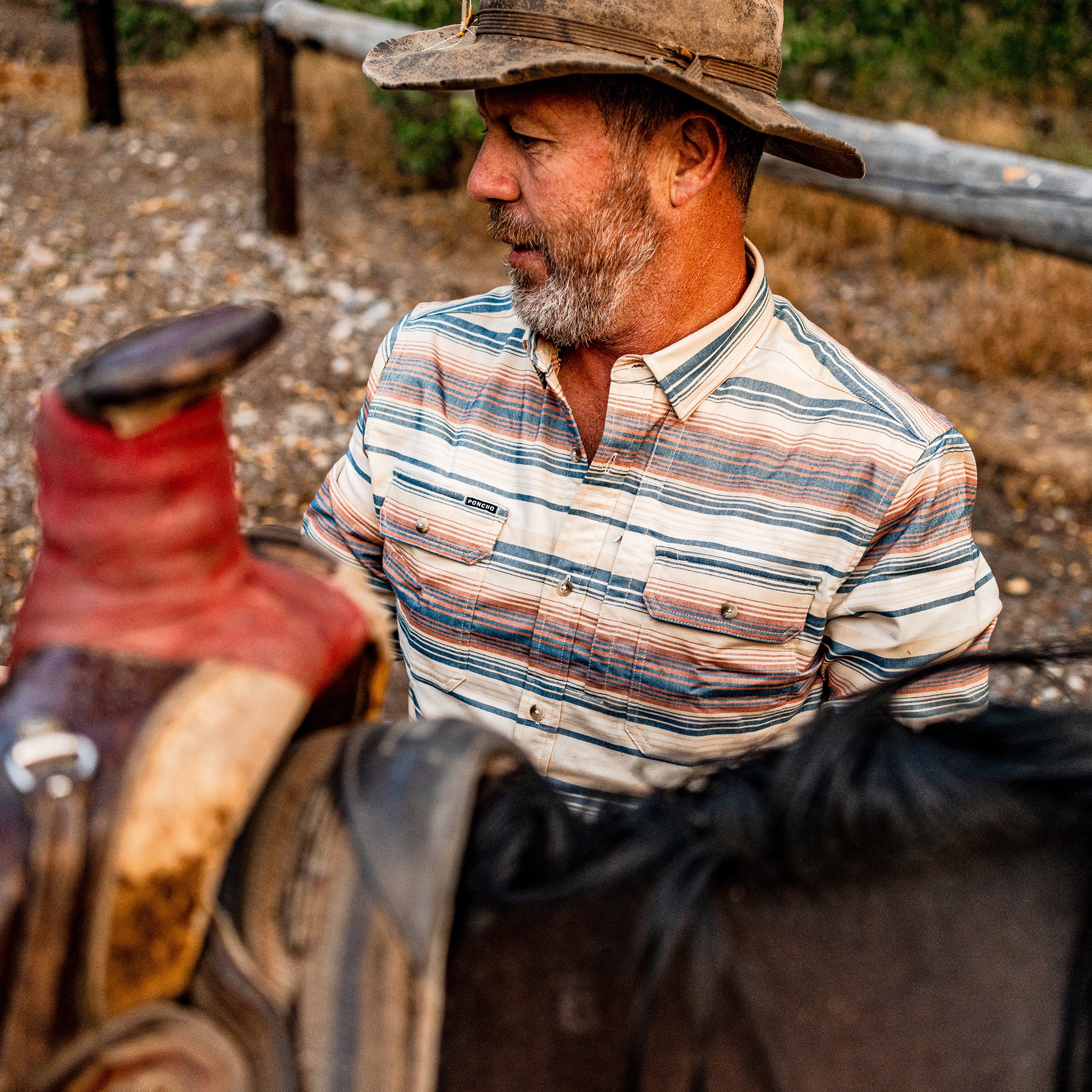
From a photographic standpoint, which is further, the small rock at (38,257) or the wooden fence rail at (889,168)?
the small rock at (38,257)

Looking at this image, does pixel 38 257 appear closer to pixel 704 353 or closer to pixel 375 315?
pixel 375 315

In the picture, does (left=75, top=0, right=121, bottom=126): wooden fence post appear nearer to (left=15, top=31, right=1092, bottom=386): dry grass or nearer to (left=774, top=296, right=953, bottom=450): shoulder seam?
(left=15, top=31, right=1092, bottom=386): dry grass

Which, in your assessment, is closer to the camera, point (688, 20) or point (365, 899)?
point (365, 899)

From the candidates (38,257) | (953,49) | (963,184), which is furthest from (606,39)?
(953,49)

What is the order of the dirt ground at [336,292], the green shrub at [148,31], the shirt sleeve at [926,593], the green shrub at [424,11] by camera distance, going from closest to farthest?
the shirt sleeve at [926,593], the dirt ground at [336,292], the green shrub at [424,11], the green shrub at [148,31]

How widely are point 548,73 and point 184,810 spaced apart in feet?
3.96

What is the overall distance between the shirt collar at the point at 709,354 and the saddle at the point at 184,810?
3.29ft

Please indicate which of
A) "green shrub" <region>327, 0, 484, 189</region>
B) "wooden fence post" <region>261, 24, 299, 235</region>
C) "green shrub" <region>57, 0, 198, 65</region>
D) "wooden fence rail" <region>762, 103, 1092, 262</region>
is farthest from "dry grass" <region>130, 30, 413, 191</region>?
"wooden fence rail" <region>762, 103, 1092, 262</region>

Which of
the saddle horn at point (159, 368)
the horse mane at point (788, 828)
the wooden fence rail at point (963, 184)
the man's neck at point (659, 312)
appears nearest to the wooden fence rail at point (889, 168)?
the wooden fence rail at point (963, 184)

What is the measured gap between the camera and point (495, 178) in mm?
1644

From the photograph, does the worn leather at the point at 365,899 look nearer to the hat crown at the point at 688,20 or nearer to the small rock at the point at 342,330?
the hat crown at the point at 688,20

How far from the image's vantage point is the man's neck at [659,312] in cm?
169

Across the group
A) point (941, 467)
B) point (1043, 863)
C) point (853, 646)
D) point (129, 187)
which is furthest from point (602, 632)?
point (129, 187)

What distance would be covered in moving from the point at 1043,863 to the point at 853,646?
0.88m
